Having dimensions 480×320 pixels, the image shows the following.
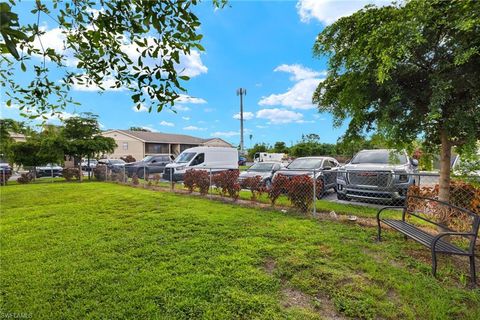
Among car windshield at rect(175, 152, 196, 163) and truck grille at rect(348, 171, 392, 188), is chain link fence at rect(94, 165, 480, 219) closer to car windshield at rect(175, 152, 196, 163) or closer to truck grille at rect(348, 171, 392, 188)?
truck grille at rect(348, 171, 392, 188)

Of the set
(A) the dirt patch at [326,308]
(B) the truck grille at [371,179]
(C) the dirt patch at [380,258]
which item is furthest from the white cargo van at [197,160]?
(A) the dirt patch at [326,308]

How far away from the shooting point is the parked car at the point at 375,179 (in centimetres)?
689

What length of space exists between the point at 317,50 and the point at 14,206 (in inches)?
394

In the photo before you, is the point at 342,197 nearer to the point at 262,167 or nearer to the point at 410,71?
the point at 262,167

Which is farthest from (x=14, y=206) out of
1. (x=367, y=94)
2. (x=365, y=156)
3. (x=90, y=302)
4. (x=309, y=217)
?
(x=365, y=156)

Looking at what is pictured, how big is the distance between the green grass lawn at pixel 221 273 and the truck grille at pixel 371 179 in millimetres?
2306

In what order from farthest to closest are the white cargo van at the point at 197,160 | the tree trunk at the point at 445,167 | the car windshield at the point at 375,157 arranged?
the white cargo van at the point at 197,160
the car windshield at the point at 375,157
the tree trunk at the point at 445,167

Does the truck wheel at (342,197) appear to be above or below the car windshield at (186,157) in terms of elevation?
below

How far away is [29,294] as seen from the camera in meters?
2.88

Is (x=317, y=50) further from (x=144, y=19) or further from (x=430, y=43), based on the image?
(x=144, y=19)

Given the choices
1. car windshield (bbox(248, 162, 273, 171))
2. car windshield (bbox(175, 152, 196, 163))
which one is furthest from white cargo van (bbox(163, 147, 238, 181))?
car windshield (bbox(248, 162, 273, 171))

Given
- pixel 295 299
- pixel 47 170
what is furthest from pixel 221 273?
pixel 47 170

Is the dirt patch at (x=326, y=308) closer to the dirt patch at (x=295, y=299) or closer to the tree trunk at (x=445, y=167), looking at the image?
the dirt patch at (x=295, y=299)

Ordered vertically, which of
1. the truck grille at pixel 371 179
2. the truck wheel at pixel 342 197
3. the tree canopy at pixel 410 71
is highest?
the tree canopy at pixel 410 71
